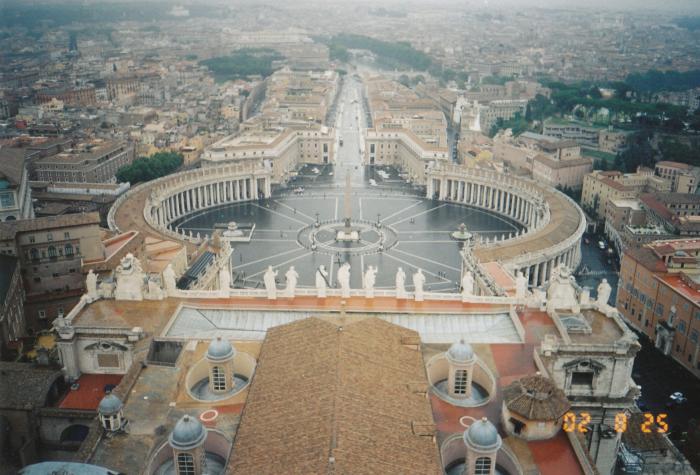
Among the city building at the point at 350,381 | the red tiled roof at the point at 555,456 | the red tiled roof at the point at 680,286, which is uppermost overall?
the city building at the point at 350,381

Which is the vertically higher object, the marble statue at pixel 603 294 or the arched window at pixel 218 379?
the marble statue at pixel 603 294

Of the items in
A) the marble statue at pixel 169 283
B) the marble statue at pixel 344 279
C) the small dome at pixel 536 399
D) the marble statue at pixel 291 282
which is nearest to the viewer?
the small dome at pixel 536 399

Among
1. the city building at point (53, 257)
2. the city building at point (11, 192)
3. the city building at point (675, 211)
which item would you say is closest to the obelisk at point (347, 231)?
the city building at point (53, 257)

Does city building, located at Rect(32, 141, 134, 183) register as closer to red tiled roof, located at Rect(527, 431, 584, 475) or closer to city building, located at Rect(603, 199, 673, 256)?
city building, located at Rect(603, 199, 673, 256)

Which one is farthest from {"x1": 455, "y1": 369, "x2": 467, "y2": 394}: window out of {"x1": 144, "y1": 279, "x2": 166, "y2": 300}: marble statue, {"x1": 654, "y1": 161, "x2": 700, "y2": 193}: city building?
{"x1": 654, "y1": 161, "x2": 700, "y2": 193}: city building

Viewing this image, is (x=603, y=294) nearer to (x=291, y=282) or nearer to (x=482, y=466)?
(x=482, y=466)

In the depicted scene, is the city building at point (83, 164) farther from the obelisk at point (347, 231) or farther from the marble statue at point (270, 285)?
the marble statue at point (270, 285)
